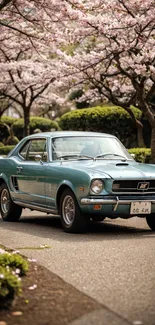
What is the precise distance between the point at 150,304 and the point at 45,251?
298 cm

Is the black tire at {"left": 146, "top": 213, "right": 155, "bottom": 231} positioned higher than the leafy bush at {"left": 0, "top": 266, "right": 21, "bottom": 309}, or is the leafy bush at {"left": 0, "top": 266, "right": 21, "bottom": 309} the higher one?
the leafy bush at {"left": 0, "top": 266, "right": 21, "bottom": 309}

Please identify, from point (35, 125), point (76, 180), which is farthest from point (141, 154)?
point (35, 125)

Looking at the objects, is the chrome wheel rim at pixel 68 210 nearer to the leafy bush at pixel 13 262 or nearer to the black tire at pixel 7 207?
the black tire at pixel 7 207

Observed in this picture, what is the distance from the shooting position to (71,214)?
10.4 m

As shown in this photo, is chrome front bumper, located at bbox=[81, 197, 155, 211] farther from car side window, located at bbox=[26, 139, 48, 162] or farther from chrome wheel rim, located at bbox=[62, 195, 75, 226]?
car side window, located at bbox=[26, 139, 48, 162]

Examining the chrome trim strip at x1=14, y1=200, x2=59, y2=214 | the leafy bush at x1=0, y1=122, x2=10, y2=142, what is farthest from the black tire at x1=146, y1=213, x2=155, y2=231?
the leafy bush at x1=0, y1=122, x2=10, y2=142

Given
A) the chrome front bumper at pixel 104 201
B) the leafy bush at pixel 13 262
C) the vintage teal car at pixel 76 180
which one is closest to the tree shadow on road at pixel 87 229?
the vintage teal car at pixel 76 180

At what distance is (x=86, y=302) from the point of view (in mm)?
5680

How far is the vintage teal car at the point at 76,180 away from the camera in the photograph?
10.1 m

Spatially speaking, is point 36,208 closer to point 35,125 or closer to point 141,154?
point 141,154

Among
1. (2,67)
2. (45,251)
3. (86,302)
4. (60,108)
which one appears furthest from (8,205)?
(60,108)

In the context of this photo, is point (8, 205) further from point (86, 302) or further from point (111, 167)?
point (86, 302)

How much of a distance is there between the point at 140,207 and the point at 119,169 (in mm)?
649

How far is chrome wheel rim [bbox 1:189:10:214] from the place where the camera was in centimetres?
1275
